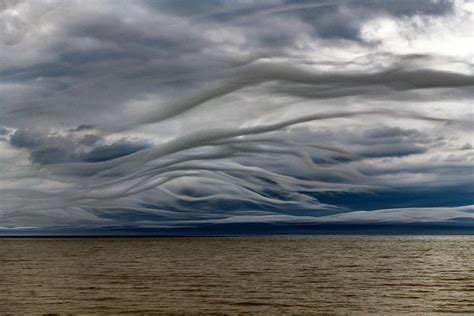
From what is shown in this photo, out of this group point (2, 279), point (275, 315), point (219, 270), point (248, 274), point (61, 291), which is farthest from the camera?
point (219, 270)

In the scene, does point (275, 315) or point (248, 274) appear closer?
point (275, 315)

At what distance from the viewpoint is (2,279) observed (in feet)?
202

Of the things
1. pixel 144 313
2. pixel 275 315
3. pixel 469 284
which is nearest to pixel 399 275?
pixel 469 284

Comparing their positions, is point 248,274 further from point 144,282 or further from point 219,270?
point 144,282

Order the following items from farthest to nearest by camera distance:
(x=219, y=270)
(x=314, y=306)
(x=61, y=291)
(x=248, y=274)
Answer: (x=219, y=270), (x=248, y=274), (x=61, y=291), (x=314, y=306)

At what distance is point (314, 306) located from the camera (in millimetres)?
41406

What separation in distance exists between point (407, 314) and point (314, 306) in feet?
21.5

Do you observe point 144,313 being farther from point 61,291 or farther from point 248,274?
point 248,274

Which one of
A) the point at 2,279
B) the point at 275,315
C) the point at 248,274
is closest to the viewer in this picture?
the point at 275,315

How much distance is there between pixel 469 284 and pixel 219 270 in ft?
98.9

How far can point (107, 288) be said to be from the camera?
5175 centimetres

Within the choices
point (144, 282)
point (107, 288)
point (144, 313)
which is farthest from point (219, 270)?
point (144, 313)

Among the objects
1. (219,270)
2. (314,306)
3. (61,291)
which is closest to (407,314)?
(314,306)

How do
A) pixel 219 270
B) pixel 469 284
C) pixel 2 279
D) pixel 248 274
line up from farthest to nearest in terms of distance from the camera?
1. pixel 219 270
2. pixel 248 274
3. pixel 2 279
4. pixel 469 284
